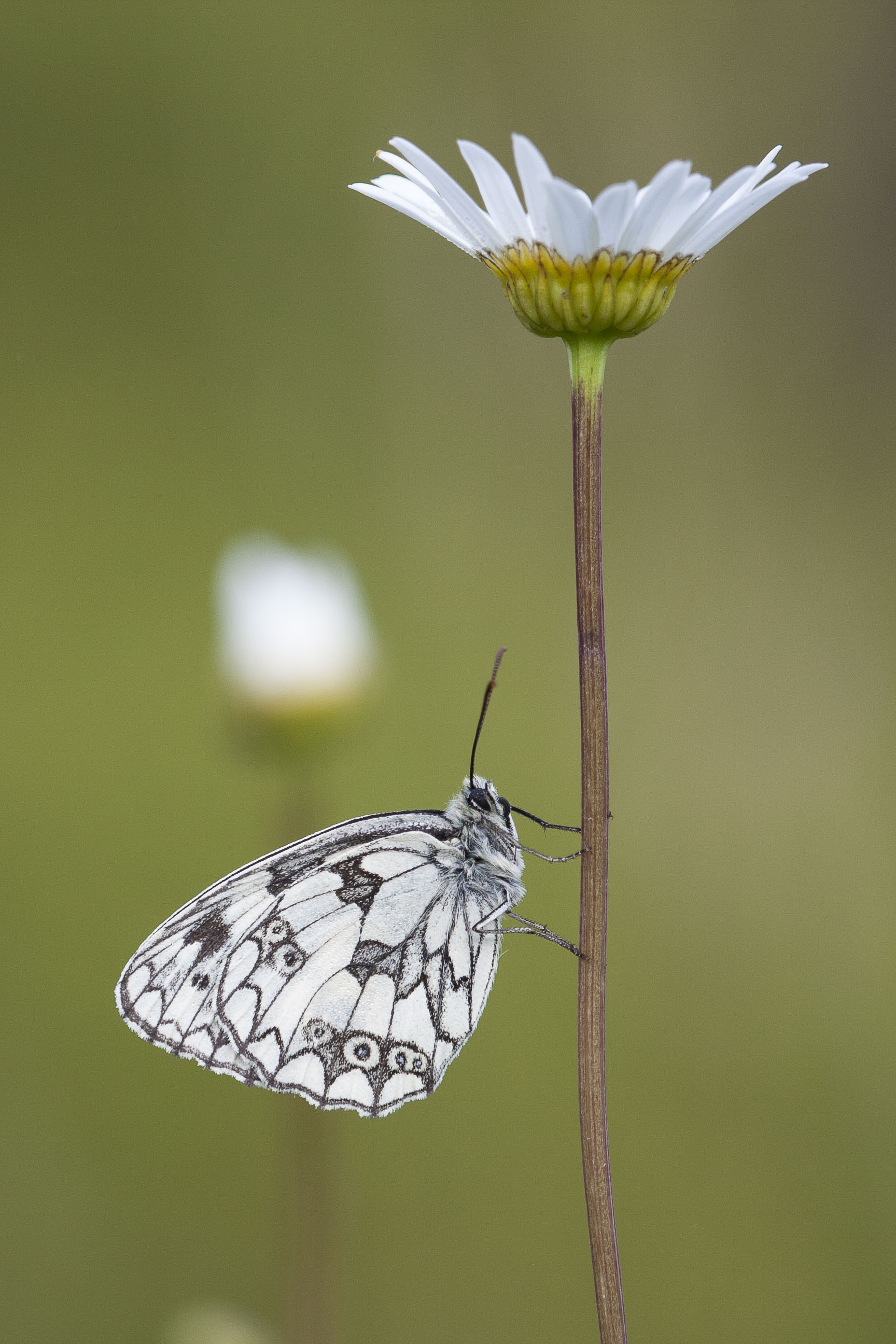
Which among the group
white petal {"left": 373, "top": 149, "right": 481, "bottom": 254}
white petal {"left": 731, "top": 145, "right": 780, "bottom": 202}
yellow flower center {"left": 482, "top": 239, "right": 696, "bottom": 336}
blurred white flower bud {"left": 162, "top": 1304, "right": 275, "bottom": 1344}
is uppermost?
white petal {"left": 373, "top": 149, "right": 481, "bottom": 254}

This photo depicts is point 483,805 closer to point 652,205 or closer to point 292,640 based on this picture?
point 652,205

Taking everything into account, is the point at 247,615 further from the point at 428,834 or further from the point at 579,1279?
the point at 579,1279

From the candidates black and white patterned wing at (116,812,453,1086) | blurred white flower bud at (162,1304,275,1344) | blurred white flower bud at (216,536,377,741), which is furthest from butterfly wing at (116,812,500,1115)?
blurred white flower bud at (216,536,377,741)

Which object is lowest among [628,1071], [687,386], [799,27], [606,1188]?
[628,1071]

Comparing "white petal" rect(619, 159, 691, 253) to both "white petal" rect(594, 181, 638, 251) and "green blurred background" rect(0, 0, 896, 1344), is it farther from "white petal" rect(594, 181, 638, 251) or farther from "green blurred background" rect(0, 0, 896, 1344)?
"green blurred background" rect(0, 0, 896, 1344)

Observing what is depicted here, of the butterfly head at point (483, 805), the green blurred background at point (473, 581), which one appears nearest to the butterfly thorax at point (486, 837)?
the butterfly head at point (483, 805)

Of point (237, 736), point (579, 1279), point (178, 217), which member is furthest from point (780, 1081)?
point (178, 217)

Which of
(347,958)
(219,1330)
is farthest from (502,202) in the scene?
(219,1330)
